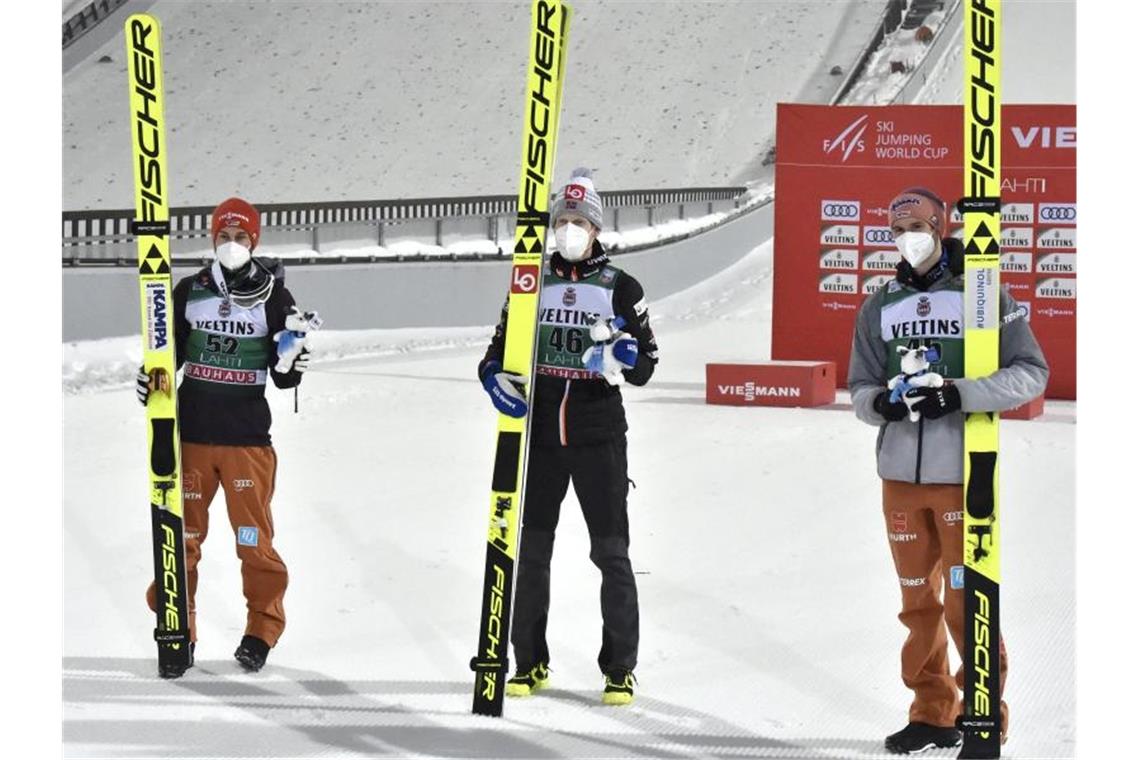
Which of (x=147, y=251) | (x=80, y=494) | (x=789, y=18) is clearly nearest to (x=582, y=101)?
(x=789, y=18)

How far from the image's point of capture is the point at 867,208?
15.6 metres

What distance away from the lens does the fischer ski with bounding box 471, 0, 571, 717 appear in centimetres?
648

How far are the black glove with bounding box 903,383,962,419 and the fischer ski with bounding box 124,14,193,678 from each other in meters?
2.84

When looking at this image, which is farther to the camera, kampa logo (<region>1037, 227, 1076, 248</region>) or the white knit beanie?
kampa logo (<region>1037, 227, 1076, 248</region>)

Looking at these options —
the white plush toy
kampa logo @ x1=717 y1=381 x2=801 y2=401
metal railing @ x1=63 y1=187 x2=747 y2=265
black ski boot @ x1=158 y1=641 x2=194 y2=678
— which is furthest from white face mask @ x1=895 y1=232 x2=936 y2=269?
metal railing @ x1=63 y1=187 x2=747 y2=265

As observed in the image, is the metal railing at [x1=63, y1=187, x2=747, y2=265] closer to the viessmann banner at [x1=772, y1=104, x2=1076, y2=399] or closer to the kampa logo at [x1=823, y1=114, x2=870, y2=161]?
the viessmann banner at [x1=772, y1=104, x2=1076, y2=399]

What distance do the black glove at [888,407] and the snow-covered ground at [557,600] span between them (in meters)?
1.12

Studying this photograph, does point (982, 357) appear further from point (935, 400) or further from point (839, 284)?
point (839, 284)

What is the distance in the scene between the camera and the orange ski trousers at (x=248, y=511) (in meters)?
7.04

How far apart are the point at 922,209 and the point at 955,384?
1.94 feet

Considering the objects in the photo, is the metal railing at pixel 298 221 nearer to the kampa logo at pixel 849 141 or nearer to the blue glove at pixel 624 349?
the kampa logo at pixel 849 141

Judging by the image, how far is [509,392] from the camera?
6449mm

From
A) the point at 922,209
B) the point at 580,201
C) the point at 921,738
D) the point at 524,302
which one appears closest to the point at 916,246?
the point at 922,209

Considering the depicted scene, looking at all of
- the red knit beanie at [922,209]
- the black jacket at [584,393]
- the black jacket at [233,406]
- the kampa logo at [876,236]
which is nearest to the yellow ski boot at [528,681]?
the black jacket at [584,393]
